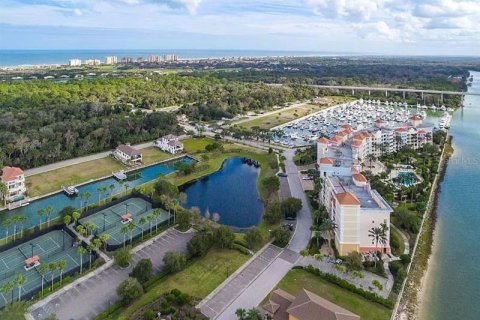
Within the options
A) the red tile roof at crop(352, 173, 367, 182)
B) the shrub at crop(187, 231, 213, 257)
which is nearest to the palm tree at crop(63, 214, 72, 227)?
the shrub at crop(187, 231, 213, 257)

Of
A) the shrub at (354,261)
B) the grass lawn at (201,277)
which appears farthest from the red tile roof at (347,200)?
the grass lawn at (201,277)

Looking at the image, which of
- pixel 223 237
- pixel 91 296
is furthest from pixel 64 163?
pixel 223 237

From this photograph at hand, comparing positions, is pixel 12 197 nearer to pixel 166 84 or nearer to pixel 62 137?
pixel 62 137

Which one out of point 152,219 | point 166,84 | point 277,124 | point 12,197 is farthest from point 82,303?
point 166,84

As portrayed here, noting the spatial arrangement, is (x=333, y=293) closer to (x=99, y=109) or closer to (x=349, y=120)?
(x=99, y=109)

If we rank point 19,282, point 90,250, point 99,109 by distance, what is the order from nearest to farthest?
point 19,282 < point 90,250 < point 99,109

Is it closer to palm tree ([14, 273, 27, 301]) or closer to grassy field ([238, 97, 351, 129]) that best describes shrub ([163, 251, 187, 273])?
palm tree ([14, 273, 27, 301])
